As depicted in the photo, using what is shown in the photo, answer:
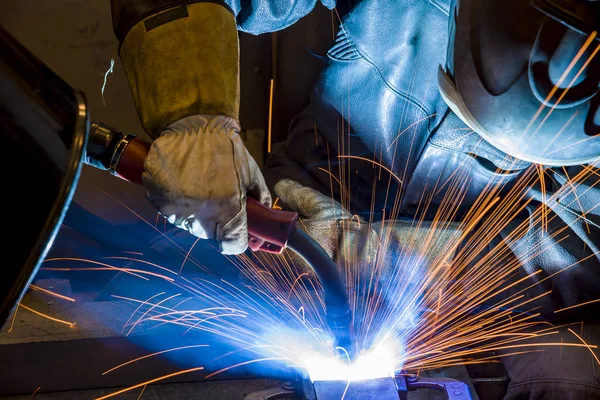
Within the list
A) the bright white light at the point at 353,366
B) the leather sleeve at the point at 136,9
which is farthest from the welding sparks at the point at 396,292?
the leather sleeve at the point at 136,9

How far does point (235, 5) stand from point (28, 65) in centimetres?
89

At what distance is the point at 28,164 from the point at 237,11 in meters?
1.01

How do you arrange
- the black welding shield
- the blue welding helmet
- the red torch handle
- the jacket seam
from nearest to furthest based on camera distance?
the black welding shield
the blue welding helmet
the red torch handle
the jacket seam

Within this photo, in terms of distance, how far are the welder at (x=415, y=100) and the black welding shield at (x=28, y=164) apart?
49 centimetres

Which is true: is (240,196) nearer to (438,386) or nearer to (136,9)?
(136,9)

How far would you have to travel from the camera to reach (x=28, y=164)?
0.70m

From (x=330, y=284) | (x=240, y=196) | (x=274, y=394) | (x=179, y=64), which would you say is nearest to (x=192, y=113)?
(x=179, y=64)

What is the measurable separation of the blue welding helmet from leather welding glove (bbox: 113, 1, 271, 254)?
1.96ft

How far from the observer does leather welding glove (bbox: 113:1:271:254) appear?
126 cm

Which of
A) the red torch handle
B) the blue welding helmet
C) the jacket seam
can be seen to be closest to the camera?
the blue welding helmet

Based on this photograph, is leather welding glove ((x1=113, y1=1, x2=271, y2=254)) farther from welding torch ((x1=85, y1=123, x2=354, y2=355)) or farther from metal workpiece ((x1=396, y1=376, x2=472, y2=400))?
metal workpiece ((x1=396, y1=376, x2=472, y2=400))

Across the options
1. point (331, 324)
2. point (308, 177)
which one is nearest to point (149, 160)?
point (331, 324)

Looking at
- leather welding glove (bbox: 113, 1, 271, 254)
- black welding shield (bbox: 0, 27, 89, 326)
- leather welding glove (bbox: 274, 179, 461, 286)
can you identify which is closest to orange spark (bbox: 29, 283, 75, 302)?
leather welding glove (bbox: 113, 1, 271, 254)

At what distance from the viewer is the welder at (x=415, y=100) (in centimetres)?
120
